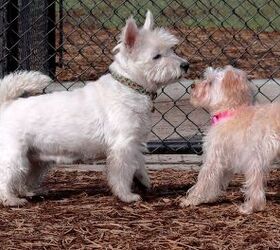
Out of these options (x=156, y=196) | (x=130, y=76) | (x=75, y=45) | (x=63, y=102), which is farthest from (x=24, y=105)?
(x=75, y=45)

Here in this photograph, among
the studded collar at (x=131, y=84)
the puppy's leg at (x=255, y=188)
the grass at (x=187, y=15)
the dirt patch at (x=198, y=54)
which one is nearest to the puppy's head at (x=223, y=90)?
the studded collar at (x=131, y=84)

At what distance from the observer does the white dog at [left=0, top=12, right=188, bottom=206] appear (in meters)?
4.80

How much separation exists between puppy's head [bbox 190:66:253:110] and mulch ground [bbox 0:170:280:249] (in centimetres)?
60

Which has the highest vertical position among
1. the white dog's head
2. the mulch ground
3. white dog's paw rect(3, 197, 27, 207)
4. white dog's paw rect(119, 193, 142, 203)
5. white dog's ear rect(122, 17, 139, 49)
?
white dog's ear rect(122, 17, 139, 49)

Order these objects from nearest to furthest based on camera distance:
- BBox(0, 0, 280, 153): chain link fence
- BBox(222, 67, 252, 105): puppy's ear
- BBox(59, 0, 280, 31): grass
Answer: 1. BBox(222, 67, 252, 105): puppy's ear
2. BBox(0, 0, 280, 153): chain link fence
3. BBox(59, 0, 280, 31): grass

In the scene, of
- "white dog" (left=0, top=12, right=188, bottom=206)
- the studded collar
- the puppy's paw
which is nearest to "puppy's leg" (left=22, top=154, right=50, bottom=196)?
"white dog" (left=0, top=12, right=188, bottom=206)

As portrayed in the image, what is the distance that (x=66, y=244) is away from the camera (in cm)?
403

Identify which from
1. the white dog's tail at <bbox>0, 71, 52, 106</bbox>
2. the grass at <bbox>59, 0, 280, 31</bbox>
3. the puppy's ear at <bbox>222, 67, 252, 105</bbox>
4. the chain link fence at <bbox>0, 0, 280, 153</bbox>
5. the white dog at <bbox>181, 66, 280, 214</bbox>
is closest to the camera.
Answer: the white dog at <bbox>181, 66, 280, 214</bbox>

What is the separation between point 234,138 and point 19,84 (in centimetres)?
136

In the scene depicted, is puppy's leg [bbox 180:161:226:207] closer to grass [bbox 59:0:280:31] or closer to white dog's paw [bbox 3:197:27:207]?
white dog's paw [bbox 3:197:27:207]

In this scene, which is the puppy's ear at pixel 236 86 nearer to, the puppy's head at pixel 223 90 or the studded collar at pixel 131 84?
the puppy's head at pixel 223 90

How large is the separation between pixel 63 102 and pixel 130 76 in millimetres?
433

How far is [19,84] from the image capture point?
496cm

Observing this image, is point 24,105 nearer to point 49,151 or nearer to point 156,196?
point 49,151
